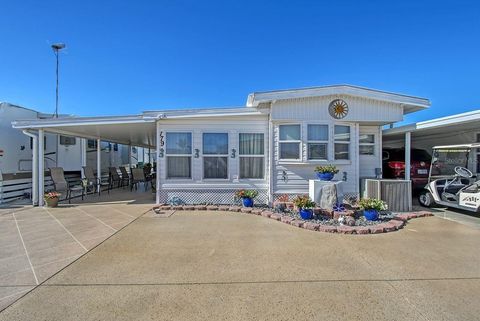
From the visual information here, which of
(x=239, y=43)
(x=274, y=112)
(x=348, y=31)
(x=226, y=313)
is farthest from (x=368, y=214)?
(x=239, y=43)

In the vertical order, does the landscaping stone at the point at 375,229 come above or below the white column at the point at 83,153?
below

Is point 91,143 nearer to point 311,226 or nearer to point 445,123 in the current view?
point 311,226

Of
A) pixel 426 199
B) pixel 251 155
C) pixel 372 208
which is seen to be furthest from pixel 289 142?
pixel 426 199

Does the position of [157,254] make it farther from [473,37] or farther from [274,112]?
[473,37]

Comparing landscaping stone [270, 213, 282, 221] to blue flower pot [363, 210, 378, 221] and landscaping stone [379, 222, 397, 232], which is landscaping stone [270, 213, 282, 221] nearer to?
blue flower pot [363, 210, 378, 221]

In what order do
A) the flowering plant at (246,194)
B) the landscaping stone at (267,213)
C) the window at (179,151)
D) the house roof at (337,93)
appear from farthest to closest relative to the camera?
the window at (179,151) < the flowering plant at (246,194) < the house roof at (337,93) < the landscaping stone at (267,213)

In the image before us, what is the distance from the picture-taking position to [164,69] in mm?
13047

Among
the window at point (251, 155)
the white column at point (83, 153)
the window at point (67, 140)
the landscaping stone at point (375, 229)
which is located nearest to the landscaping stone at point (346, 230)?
the landscaping stone at point (375, 229)

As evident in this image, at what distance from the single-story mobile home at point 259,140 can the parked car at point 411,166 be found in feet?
6.56

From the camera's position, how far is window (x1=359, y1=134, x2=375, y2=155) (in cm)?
850

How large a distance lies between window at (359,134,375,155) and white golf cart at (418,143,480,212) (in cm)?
176

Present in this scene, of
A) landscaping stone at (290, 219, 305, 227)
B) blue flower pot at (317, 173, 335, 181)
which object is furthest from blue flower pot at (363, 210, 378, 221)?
landscaping stone at (290, 219, 305, 227)

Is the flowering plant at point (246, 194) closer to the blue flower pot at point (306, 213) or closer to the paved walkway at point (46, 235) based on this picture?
the blue flower pot at point (306, 213)

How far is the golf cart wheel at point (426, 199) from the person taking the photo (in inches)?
295
